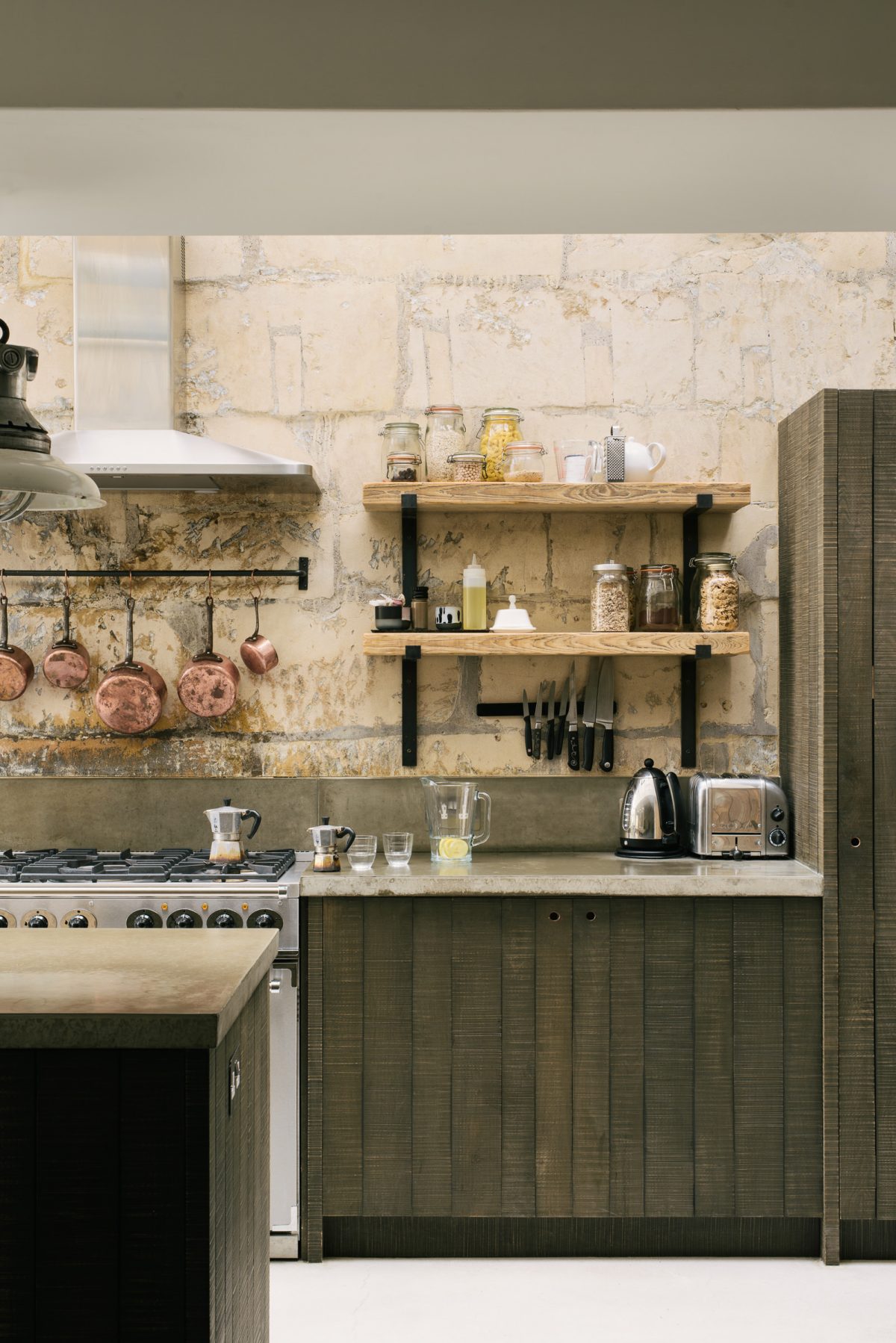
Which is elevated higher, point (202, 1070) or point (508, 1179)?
point (202, 1070)

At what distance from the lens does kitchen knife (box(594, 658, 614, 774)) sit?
3.64 metres

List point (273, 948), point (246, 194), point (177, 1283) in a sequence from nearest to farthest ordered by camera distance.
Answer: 1. point (177, 1283)
2. point (246, 194)
3. point (273, 948)

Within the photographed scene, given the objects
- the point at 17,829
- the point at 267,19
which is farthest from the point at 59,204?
the point at 17,829

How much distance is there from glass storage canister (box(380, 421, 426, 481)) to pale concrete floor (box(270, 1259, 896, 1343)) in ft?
7.34

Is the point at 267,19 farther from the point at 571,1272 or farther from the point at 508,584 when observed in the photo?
the point at 571,1272

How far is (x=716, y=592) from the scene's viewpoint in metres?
3.45

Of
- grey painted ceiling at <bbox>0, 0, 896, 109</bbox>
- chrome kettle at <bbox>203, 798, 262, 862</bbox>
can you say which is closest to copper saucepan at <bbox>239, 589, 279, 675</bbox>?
chrome kettle at <bbox>203, 798, 262, 862</bbox>

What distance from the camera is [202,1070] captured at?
1.57 m

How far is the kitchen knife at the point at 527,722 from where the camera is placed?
366 cm

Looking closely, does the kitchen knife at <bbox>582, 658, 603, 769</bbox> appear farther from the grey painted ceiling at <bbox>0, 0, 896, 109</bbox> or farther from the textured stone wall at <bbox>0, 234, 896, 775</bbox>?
the grey painted ceiling at <bbox>0, 0, 896, 109</bbox>

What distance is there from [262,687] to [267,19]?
249 centimetres

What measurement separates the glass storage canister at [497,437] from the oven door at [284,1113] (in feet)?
5.17

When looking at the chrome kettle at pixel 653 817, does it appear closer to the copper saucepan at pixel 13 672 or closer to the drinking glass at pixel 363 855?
the drinking glass at pixel 363 855

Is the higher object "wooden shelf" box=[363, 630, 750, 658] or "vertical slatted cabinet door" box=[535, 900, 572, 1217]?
"wooden shelf" box=[363, 630, 750, 658]
